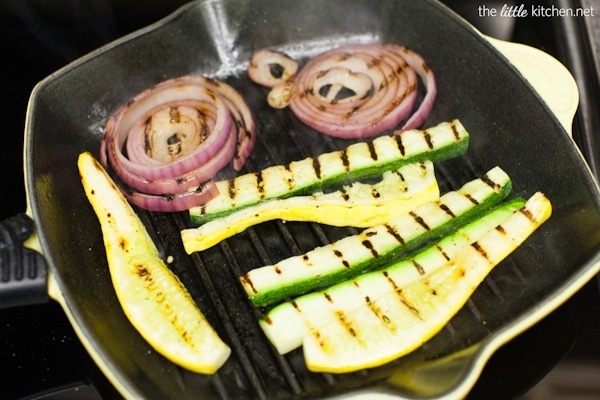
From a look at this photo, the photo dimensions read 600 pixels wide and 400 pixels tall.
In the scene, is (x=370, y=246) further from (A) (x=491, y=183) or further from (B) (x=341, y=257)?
(A) (x=491, y=183)

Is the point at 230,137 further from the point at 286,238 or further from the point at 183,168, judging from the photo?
the point at 286,238

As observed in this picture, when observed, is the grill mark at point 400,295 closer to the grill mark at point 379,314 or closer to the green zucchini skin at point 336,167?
the grill mark at point 379,314

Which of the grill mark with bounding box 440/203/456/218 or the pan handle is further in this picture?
the grill mark with bounding box 440/203/456/218

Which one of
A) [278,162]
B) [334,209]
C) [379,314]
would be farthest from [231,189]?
[379,314]

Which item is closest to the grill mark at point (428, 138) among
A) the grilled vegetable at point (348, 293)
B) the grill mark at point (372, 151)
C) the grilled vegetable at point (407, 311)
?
the grill mark at point (372, 151)

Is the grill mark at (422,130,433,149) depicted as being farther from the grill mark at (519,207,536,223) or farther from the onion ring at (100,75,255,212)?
the onion ring at (100,75,255,212)

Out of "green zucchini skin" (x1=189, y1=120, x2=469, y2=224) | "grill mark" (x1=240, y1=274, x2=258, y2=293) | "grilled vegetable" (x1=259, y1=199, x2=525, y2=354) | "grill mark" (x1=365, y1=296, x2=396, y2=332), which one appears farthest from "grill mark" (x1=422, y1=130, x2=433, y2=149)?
"grill mark" (x1=240, y1=274, x2=258, y2=293)
